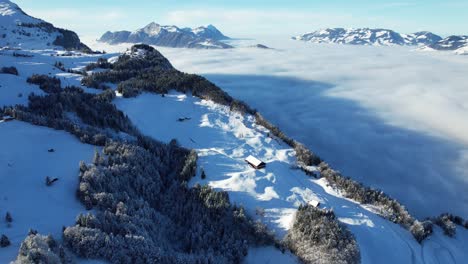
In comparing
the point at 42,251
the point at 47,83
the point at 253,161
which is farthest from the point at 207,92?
the point at 42,251

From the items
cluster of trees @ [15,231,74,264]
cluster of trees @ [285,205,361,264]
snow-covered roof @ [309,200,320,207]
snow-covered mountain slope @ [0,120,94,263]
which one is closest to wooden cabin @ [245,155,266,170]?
snow-covered roof @ [309,200,320,207]

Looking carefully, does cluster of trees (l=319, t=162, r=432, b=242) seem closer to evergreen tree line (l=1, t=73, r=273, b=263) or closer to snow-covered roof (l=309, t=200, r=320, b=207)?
snow-covered roof (l=309, t=200, r=320, b=207)

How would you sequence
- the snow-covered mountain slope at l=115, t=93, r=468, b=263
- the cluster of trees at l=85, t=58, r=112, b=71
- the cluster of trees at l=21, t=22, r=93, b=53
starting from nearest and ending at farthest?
the snow-covered mountain slope at l=115, t=93, r=468, b=263
the cluster of trees at l=85, t=58, r=112, b=71
the cluster of trees at l=21, t=22, r=93, b=53

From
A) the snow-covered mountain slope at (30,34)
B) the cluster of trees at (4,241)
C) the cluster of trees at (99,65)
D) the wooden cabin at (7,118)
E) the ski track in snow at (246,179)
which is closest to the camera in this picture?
the cluster of trees at (4,241)

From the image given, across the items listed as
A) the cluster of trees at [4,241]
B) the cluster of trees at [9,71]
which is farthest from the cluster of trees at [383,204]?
the cluster of trees at [9,71]

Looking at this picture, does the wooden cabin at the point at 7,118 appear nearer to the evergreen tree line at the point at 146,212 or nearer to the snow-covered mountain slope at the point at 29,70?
the evergreen tree line at the point at 146,212

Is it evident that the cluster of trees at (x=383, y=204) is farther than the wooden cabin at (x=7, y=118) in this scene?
No

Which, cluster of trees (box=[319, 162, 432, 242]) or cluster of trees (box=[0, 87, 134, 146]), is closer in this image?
cluster of trees (box=[319, 162, 432, 242])

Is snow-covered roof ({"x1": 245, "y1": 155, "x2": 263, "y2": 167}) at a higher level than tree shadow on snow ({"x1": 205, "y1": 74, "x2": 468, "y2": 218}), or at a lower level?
higher
